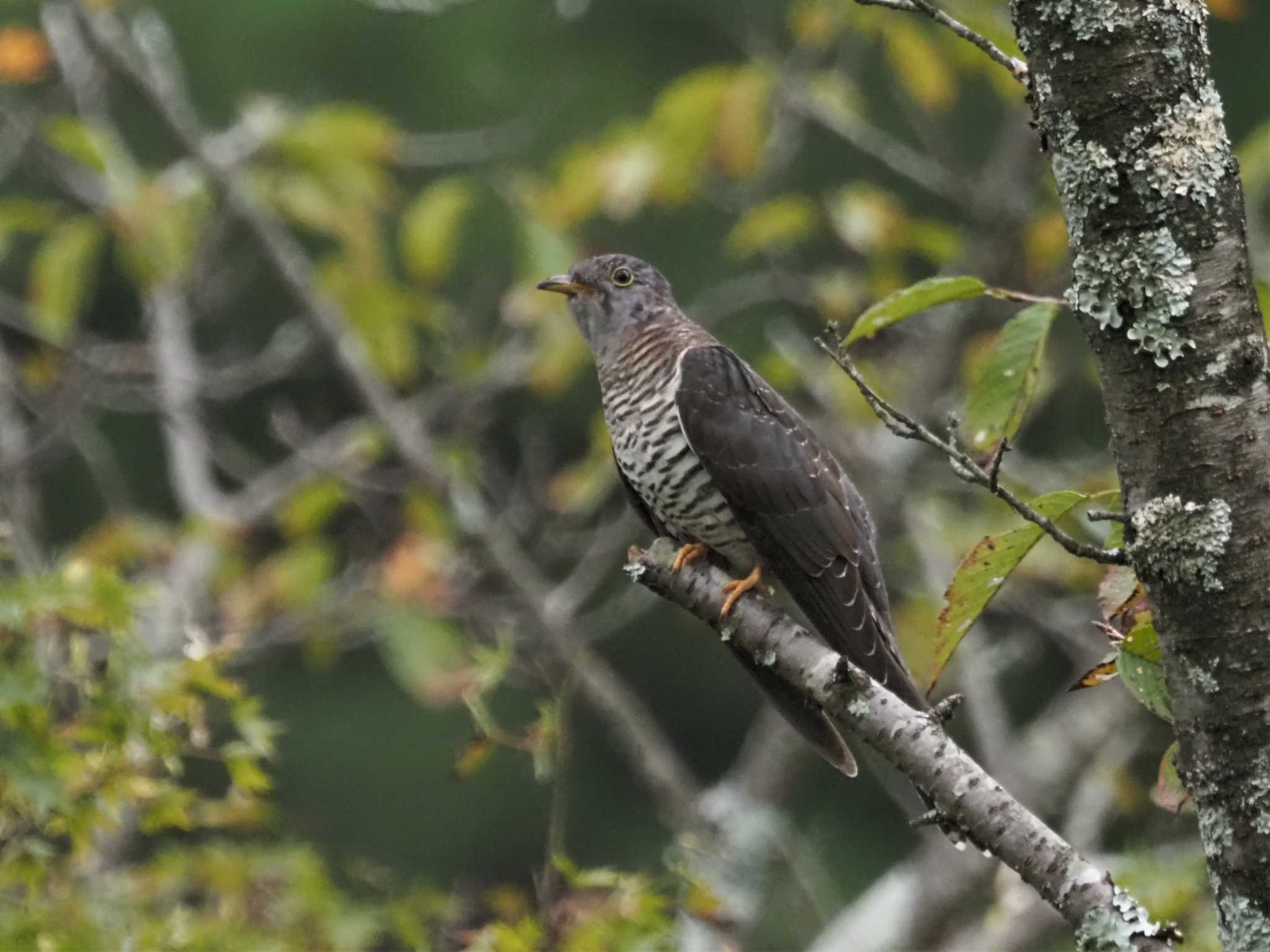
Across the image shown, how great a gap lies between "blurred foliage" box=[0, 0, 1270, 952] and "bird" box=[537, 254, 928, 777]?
426 mm

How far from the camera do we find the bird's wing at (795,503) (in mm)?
3291

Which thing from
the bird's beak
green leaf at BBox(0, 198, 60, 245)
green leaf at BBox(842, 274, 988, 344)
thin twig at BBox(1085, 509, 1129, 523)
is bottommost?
thin twig at BBox(1085, 509, 1129, 523)

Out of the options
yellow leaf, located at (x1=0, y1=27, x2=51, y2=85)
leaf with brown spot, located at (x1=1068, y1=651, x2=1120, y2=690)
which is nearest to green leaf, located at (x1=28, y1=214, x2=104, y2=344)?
yellow leaf, located at (x1=0, y1=27, x2=51, y2=85)

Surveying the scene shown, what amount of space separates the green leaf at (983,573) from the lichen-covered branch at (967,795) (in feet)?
0.33

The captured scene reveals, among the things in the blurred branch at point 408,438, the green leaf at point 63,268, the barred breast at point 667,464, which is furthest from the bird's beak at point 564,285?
the green leaf at point 63,268

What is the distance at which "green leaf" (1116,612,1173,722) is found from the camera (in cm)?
179

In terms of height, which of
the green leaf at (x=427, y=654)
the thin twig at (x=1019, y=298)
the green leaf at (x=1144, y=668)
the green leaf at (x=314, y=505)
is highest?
the green leaf at (x=314, y=505)

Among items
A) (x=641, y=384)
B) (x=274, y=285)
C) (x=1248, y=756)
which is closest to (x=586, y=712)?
(x=274, y=285)

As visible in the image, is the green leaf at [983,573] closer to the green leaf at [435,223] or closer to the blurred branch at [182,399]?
the green leaf at [435,223]

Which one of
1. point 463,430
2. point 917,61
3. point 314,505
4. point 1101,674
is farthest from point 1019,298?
point 463,430

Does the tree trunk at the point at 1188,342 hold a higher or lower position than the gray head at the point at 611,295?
lower

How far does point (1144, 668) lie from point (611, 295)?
8.98 feet

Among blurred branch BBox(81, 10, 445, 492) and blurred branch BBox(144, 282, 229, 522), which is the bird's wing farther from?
blurred branch BBox(144, 282, 229, 522)

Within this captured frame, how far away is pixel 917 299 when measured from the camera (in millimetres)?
2148
